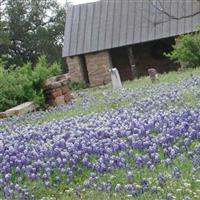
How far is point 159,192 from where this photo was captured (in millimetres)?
4828

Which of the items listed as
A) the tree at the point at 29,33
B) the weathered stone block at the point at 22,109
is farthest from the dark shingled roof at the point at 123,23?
the weathered stone block at the point at 22,109

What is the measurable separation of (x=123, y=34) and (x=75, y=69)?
3337 mm

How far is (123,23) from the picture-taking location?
3166 cm

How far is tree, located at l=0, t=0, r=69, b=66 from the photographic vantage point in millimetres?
43750

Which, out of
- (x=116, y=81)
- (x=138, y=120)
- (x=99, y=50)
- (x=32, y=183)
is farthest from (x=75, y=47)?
(x=32, y=183)

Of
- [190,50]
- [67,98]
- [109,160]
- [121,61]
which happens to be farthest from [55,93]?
[121,61]

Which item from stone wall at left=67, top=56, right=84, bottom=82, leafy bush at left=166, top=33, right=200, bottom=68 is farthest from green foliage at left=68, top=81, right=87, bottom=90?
leafy bush at left=166, top=33, right=200, bottom=68

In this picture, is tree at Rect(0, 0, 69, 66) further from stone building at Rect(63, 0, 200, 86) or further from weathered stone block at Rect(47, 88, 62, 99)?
weathered stone block at Rect(47, 88, 62, 99)

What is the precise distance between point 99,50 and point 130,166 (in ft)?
83.1

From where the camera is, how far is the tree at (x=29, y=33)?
4375 centimetres

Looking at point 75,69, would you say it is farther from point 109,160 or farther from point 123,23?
point 109,160

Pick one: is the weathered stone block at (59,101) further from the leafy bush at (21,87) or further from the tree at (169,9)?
the tree at (169,9)

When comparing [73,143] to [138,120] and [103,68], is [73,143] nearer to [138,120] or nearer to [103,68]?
[138,120]

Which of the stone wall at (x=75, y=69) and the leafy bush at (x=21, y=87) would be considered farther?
the stone wall at (x=75, y=69)
